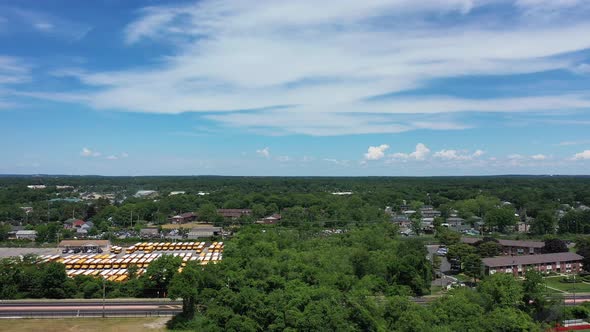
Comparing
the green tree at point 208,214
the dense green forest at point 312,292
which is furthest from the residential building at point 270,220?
the dense green forest at point 312,292

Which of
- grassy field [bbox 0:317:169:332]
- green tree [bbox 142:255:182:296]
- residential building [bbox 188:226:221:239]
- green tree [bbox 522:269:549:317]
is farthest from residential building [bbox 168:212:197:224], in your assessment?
green tree [bbox 522:269:549:317]

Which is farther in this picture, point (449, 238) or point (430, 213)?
point (430, 213)

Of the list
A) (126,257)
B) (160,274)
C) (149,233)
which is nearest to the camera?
(160,274)

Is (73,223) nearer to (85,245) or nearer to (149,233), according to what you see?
(149,233)

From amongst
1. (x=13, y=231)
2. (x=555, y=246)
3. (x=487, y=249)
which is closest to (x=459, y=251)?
(x=487, y=249)

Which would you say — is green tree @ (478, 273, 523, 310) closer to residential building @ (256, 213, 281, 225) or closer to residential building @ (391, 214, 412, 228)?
residential building @ (391, 214, 412, 228)

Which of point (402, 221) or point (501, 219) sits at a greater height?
point (501, 219)

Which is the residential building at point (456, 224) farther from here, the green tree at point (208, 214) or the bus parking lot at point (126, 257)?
the green tree at point (208, 214)
